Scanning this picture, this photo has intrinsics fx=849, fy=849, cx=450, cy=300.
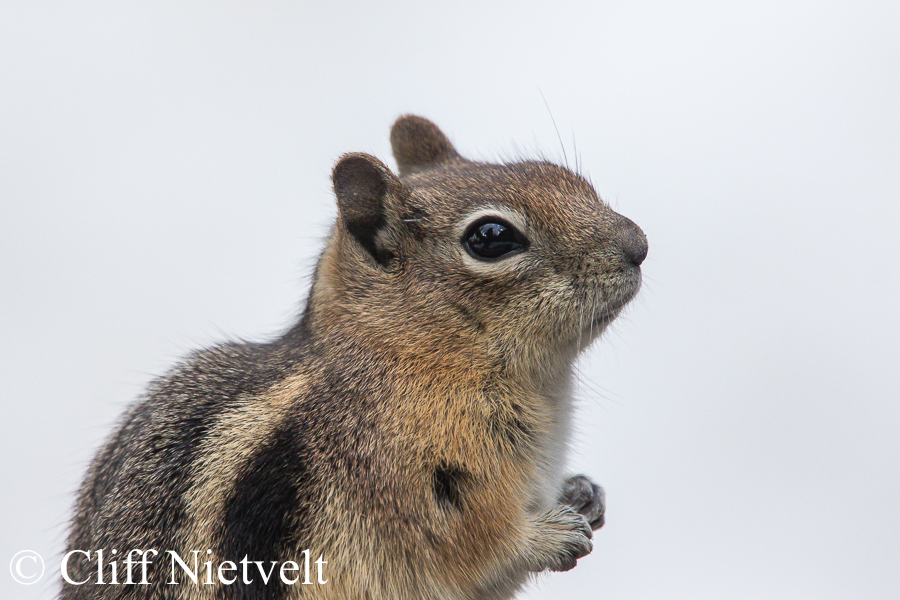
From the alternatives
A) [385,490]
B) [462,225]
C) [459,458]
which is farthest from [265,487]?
[462,225]

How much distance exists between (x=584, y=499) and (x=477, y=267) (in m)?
0.88

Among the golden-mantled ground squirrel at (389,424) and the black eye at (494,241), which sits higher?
the black eye at (494,241)

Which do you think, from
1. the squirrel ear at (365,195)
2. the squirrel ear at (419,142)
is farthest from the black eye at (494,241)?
the squirrel ear at (419,142)

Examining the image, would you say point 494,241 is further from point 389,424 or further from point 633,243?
point 389,424

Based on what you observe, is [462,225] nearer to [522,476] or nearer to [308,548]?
[522,476]

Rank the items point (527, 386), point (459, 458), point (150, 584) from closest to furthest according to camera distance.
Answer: point (150, 584), point (459, 458), point (527, 386)

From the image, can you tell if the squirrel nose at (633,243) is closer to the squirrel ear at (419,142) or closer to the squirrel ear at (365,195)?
the squirrel ear at (365,195)

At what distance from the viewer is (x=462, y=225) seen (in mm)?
2352

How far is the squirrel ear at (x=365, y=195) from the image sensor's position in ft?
7.52

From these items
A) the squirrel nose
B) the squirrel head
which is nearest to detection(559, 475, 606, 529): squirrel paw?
the squirrel head

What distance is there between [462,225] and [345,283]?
14.8 inches

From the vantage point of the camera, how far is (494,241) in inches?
91.6

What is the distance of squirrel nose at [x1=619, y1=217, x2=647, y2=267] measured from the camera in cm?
234

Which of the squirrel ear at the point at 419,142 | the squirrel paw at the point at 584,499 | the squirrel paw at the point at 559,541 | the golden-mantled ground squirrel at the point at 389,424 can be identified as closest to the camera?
the golden-mantled ground squirrel at the point at 389,424
